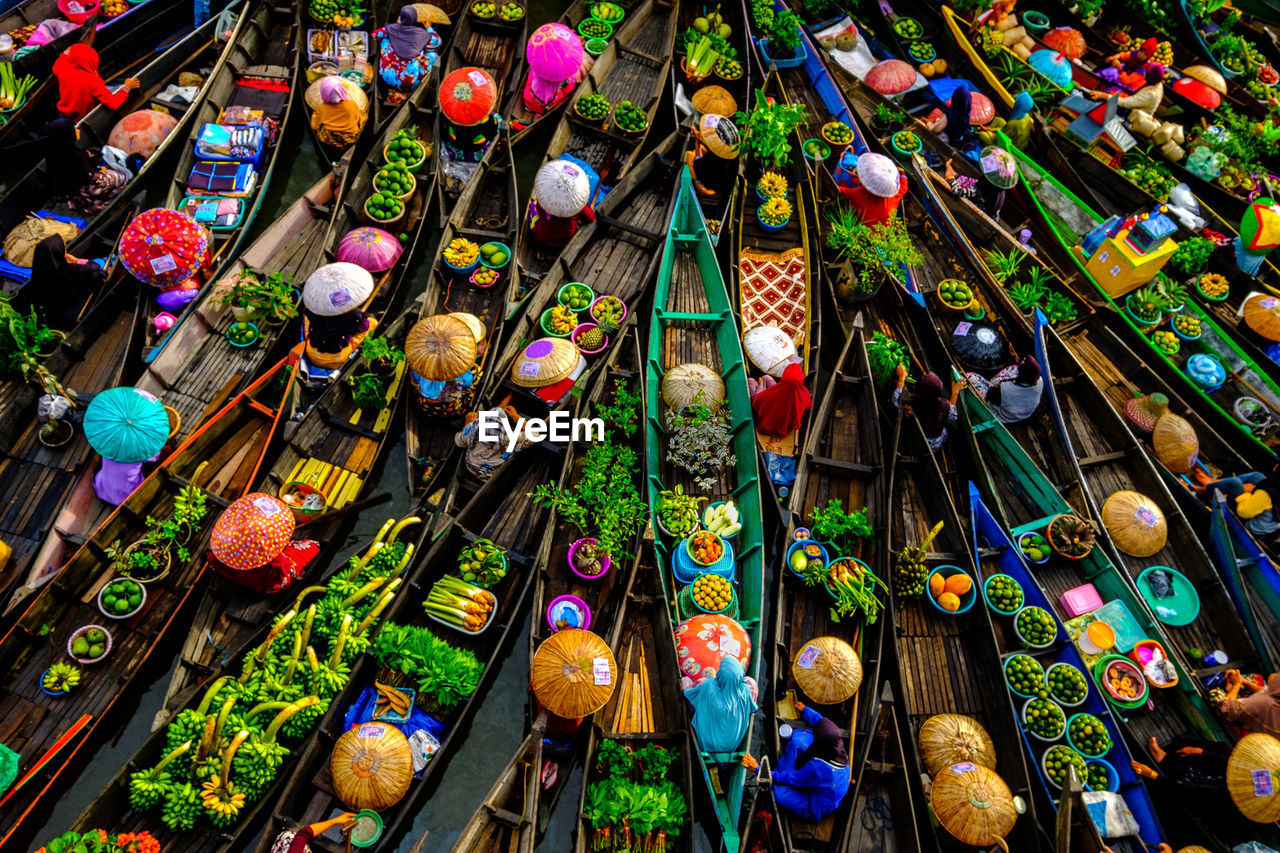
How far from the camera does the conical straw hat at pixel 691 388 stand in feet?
41.8

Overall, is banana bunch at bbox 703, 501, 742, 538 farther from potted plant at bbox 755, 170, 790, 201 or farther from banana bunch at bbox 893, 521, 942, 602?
potted plant at bbox 755, 170, 790, 201

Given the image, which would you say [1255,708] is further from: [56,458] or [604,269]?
[56,458]

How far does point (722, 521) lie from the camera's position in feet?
39.0

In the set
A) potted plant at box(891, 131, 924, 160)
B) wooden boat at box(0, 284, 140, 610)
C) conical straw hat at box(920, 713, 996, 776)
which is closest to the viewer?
conical straw hat at box(920, 713, 996, 776)

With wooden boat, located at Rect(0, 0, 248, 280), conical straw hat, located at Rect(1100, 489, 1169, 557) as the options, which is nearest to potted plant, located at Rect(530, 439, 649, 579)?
conical straw hat, located at Rect(1100, 489, 1169, 557)

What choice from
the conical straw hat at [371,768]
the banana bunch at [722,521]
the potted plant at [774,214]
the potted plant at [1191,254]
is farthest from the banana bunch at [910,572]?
the potted plant at [1191,254]

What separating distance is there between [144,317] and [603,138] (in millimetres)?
8995

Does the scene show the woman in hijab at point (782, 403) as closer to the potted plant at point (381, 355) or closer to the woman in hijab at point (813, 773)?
the woman in hijab at point (813, 773)

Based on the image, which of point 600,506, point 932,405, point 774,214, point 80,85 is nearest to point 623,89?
point 774,214

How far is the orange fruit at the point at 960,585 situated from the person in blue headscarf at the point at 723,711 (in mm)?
3645

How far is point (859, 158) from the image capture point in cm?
1525

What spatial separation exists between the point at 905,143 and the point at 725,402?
805cm

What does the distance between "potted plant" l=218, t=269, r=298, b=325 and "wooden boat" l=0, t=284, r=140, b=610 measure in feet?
4.67

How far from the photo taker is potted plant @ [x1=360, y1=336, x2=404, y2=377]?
41.9 feet
